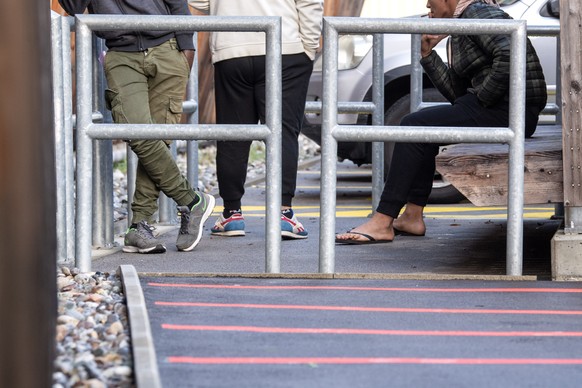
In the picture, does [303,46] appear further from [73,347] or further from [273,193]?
[73,347]

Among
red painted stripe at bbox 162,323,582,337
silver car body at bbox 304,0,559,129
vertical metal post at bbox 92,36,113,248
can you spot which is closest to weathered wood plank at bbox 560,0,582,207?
red painted stripe at bbox 162,323,582,337

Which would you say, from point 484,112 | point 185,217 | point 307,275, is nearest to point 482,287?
point 307,275

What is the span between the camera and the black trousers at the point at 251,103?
6.36m

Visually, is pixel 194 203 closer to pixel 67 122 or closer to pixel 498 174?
pixel 67 122

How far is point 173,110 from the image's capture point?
619cm

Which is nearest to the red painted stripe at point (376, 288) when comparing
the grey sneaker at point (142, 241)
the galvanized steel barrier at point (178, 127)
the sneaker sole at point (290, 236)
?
the galvanized steel barrier at point (178, 127)

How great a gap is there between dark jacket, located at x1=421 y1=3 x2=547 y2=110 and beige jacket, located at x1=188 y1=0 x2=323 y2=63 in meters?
0.73

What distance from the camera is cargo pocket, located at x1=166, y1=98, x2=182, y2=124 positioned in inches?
243

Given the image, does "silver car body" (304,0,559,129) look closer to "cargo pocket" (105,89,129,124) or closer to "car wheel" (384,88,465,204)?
"car wheel" (384,88,465,204)

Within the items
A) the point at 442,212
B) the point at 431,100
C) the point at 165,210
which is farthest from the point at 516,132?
the point at 431,100

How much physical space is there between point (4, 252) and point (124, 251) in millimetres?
3455

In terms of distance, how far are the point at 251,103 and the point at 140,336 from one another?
2944 mm

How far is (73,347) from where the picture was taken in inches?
144

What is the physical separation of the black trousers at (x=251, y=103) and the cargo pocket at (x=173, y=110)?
23 cm
